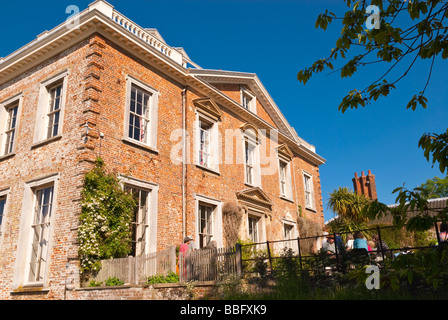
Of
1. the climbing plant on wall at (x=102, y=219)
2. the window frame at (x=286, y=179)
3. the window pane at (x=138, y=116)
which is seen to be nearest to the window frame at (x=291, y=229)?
the window frame at (x=286, y=179)

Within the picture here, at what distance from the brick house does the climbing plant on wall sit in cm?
32

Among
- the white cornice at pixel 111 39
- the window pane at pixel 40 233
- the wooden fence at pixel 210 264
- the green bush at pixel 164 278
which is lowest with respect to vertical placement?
the green bush at pixel 164 278

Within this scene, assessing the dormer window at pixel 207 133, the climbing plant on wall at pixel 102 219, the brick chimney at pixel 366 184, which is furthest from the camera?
the brick chimney at pixel 366 184

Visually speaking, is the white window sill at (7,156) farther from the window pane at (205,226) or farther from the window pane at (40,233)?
the window pane at (205,226)

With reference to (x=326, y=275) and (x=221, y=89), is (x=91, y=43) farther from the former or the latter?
(x=326, y=275)

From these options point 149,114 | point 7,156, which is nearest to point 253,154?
point 149,114

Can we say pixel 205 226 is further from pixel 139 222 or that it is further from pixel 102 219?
pixel 102 219

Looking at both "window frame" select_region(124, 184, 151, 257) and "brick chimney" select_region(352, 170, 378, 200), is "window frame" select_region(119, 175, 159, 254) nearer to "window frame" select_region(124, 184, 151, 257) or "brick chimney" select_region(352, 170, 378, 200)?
"window frame" select_region(124, 184, 151, 257)

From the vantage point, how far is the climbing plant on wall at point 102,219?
10.4 m

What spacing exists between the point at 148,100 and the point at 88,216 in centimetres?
536

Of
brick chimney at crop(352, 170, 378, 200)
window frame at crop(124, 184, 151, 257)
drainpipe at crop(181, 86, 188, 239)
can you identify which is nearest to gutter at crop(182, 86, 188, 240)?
drainpipe at crop(181, 86, 188, 239)

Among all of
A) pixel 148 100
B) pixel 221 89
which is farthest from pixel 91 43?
pixel 221 89

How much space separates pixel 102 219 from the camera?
1069cm

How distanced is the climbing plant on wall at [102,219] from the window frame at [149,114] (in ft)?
5.71
